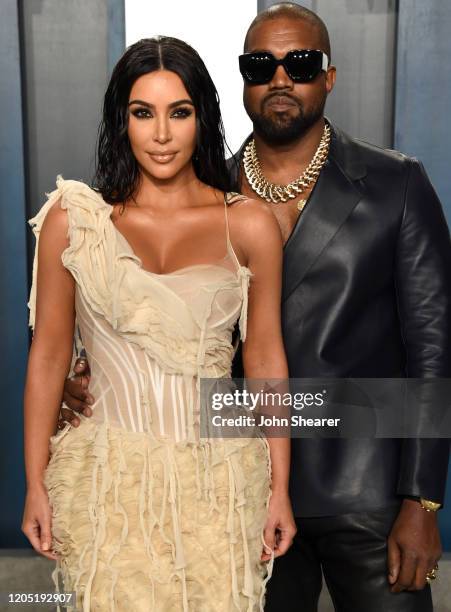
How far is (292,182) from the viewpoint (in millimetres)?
2324

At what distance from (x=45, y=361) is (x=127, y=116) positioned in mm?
532

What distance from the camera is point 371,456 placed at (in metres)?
2.29

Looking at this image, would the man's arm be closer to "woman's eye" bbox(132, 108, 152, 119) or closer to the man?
the man

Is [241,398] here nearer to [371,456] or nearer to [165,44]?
[371,456]

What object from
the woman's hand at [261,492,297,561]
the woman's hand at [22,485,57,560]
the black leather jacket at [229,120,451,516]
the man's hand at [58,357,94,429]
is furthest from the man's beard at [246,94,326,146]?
the woman's hand at [22,485,57,560]

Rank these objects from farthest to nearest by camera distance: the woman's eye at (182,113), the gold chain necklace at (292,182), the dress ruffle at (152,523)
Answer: the gold chain necklace at (292,182) < the woman's eye at (182,113) < the dress ruffle at (152,523)

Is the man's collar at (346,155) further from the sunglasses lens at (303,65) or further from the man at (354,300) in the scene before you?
the sunglasses lens at (303,65)

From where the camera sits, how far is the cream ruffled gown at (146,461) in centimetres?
186

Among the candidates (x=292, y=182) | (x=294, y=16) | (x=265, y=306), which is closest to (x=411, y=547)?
(x=265, y=306)

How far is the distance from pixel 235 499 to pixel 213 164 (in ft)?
2.34

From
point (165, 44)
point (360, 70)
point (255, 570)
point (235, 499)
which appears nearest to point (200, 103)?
point (165, 44)

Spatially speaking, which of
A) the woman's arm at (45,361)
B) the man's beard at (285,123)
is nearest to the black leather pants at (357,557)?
the woman's arm at (45,361)

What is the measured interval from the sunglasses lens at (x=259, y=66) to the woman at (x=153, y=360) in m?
0.28

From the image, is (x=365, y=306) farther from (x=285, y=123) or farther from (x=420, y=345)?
(x=285, y=123)
